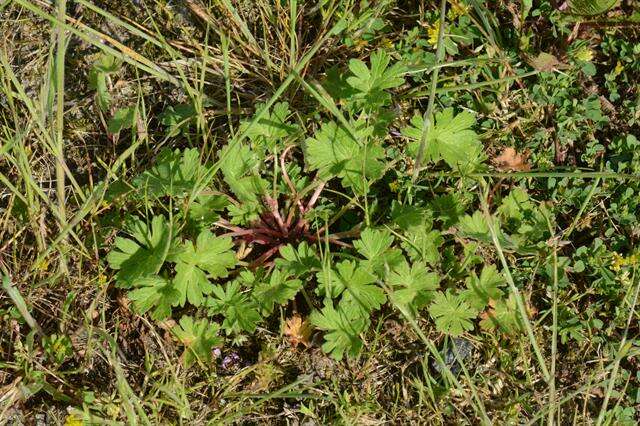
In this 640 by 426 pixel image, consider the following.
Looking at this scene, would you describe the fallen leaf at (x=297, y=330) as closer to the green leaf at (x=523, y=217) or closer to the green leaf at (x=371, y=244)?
the green leaf at (x=371, y=244)

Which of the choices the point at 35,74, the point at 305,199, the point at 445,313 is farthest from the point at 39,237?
the point at 445,313

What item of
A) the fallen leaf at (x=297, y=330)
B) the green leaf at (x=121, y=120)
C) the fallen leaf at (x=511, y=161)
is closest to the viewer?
Result: the fallen leaf at (x=297, y=330)

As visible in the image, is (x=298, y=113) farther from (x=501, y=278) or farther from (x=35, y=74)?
(x=35, y=74)

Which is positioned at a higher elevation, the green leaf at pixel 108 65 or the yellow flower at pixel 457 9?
the yellow flower at pixel 457 9

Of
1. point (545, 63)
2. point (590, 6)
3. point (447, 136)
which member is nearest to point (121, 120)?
point (447, 136)

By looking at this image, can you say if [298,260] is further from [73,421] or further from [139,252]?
[73,421]

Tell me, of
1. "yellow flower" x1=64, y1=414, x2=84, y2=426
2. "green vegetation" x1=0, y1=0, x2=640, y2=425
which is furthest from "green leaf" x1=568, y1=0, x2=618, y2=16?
"yellow flower" x1=64, y1=414, x2=84, y2=426

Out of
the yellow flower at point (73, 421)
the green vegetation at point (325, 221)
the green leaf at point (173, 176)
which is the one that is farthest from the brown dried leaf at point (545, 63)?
the yellow flower at point (73, 421)
